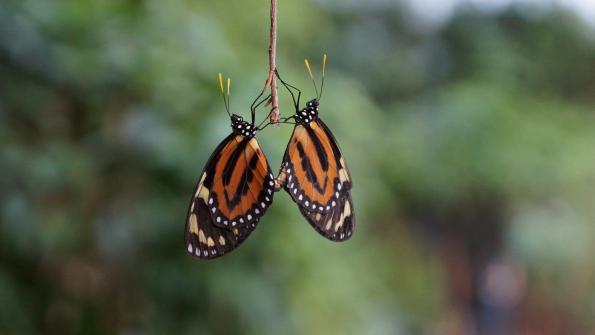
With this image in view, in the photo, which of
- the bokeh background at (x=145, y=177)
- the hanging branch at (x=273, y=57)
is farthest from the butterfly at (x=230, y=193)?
the bokeh background at (x=145, y=177)

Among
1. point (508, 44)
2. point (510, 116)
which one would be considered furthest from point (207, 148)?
point (508, 44)

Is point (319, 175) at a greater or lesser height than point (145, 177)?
lesser

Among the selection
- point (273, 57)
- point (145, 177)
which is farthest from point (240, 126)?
point (145, 177)

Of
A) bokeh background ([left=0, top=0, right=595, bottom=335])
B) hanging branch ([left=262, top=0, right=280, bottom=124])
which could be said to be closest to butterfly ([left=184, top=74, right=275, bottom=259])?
hanging branch ([left=262, top=0, right=280, bottom=124])

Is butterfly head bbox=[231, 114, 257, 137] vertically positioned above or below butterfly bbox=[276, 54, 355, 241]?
above

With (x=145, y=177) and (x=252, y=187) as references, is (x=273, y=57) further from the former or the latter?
(x=145, y=177)

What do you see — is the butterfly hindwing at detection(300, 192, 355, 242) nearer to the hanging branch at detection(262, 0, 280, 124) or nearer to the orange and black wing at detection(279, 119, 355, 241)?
the orange and black wing at detection(279, 119, 355, 241)

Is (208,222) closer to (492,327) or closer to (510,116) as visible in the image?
(510,116)

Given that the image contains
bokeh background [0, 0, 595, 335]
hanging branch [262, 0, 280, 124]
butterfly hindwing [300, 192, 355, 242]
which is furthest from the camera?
bokeh background [0, 0, 595, 335]

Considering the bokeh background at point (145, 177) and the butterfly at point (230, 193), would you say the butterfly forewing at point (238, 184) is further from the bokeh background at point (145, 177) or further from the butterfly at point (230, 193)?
the bokeh background at point (145, 177)
